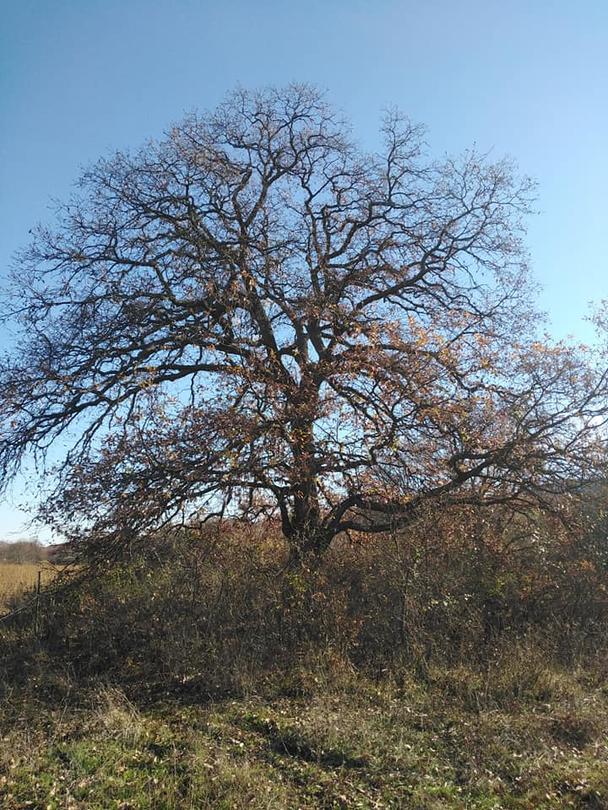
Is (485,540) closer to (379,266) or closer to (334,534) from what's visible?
(334,534)

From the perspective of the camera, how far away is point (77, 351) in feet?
40.6

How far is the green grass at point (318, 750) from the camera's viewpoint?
17.7 ft

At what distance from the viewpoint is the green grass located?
540 cm

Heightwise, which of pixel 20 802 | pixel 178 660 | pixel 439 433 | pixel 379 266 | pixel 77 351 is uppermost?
pixel 379 266

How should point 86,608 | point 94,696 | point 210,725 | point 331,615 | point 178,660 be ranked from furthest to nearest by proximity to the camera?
point 86,608
point 331,615
point 178,660
point 94,696
point 210,725

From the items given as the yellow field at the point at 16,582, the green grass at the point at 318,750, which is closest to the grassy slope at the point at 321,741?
the green grass at the point at 318,750

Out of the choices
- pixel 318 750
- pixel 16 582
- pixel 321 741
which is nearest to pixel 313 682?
pixel 321 741

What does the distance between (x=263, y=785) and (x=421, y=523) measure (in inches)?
239

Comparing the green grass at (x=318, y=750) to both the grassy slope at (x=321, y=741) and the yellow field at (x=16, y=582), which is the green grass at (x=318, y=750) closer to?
the grassy slope at (x=321, y=741)

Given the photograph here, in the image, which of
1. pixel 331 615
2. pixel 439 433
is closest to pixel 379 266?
pixel 439 433

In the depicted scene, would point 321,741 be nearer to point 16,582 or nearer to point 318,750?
point 318,750

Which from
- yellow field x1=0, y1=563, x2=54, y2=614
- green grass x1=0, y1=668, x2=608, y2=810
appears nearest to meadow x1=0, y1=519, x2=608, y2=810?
green grass x1=0, y1=668, x2=608, y2=810

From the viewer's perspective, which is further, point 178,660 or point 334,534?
point 334,534

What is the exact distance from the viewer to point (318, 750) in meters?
6.32
